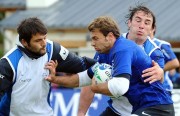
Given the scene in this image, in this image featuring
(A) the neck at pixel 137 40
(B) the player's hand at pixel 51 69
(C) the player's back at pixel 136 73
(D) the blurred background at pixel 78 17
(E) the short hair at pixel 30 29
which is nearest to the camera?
(C) the player's back at pixel 136 73

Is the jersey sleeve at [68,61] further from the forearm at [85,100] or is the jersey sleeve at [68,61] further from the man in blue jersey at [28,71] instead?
the forearm at [85,100]

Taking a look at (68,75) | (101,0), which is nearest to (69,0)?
(101,0)

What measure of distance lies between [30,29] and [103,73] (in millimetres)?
1004

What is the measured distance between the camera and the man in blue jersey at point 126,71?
28.0 feet

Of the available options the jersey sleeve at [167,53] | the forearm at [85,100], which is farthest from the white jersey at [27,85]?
the jersey sleeve at [167,53]

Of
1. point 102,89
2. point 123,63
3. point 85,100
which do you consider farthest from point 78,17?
point 123,63

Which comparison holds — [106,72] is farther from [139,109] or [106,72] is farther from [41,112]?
[41,112]

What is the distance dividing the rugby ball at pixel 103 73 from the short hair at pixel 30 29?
779 millimetres

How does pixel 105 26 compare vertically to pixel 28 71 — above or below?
above

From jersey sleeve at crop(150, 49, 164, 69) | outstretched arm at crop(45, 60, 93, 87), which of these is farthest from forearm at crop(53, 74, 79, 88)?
jersey sleeve at crop(150, 49, 164, 69)

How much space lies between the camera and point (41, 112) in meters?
9.50

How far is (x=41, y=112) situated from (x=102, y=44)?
1.24 m

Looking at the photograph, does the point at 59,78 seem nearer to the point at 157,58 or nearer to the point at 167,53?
the point at 157,58

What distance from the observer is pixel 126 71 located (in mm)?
8500
